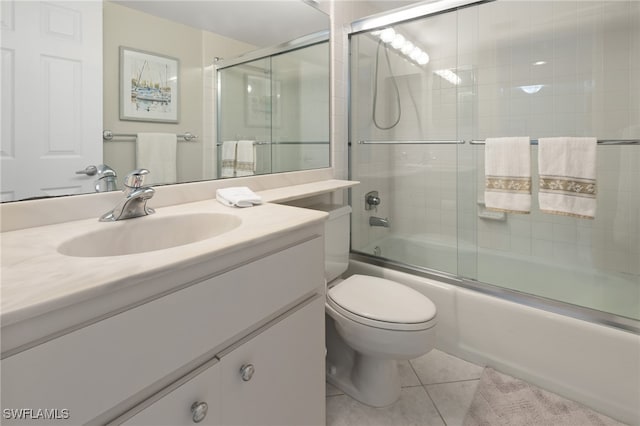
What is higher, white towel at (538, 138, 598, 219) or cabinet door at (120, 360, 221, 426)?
white towel at (538, 138, 598, 219)

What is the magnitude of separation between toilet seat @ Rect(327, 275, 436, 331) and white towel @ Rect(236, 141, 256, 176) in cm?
65

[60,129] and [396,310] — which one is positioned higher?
[60,129]

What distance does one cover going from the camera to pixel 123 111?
1.10 metres

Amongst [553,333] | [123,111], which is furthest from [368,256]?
[123,111]

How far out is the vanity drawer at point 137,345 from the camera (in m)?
0.50

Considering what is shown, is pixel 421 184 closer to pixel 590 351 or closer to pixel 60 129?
pixel 590 351

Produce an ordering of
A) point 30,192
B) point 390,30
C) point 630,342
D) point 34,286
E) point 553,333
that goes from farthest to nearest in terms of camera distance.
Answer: point 390,30, point 553,333, point 630,342, point 30,192, point 34,286

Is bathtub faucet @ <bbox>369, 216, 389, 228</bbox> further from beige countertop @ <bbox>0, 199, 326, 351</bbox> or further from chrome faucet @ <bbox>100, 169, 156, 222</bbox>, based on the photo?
chrome faucet @ <bbox>100, 169, 156, 222</bbox>

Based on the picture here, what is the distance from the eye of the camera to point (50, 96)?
923 mm

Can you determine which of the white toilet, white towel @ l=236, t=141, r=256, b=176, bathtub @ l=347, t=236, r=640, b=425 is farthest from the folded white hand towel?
bathtub @ l=347, t=236, r=640, b=425

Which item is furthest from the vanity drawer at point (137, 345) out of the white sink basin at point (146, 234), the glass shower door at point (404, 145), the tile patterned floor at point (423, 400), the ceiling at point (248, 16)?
the glass shower door at point (404, 145)

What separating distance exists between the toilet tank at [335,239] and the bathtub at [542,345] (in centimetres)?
48

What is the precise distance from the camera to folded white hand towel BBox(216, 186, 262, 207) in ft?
3.91

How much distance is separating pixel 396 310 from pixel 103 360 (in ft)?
3.37
